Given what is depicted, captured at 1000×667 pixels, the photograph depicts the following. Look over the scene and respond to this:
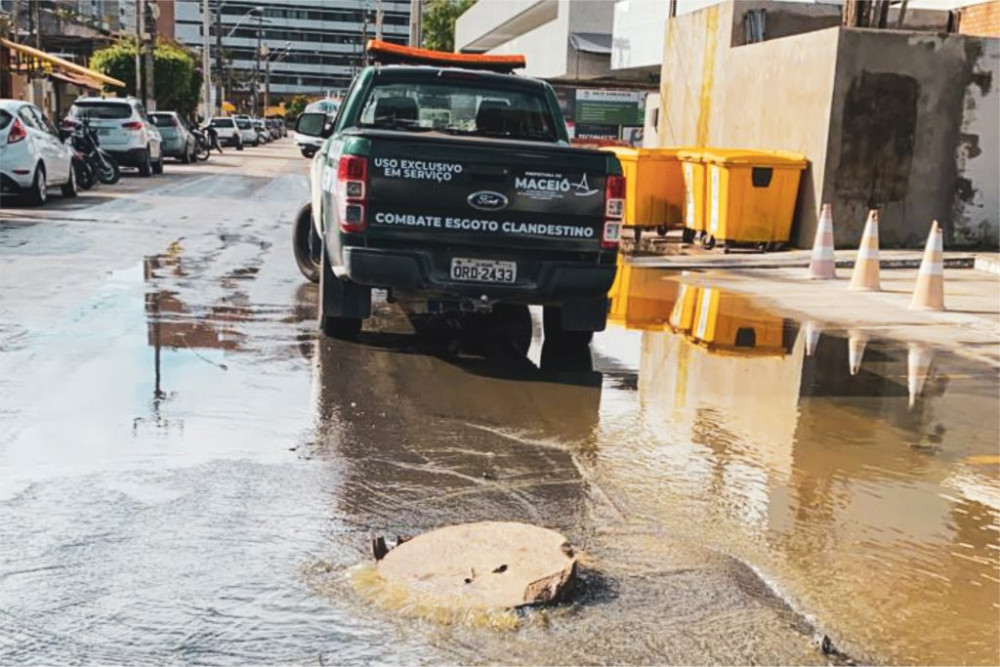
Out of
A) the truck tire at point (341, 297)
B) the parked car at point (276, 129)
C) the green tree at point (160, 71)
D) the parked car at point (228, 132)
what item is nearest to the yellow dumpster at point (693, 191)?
the truck tire at point (341, 297)

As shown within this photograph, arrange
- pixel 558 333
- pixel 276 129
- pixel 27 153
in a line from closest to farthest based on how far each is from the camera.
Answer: pixel 558 333 < pixel 27 153 < pixel 276 129

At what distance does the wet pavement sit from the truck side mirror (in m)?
1.70

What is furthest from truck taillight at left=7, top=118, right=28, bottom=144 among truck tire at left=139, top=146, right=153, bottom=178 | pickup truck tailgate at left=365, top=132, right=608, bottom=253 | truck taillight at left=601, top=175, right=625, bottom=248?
truck taillight at left=601, top=175, right=625, bottom=248

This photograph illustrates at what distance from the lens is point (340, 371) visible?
24.4 ft

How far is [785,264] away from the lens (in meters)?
14.5

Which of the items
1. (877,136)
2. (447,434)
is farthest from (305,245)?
(877,136)

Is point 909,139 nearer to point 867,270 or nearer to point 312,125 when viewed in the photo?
point 867,270

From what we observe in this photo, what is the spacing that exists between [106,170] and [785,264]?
15918 millimetres

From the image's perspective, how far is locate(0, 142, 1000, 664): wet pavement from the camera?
3691 mm

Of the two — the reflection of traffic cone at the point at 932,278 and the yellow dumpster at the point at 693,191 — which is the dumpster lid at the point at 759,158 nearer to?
the yellow dumpster at the point at 693,191

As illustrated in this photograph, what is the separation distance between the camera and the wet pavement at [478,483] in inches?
145

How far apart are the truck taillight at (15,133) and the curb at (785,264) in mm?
9972

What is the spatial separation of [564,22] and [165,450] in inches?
1522

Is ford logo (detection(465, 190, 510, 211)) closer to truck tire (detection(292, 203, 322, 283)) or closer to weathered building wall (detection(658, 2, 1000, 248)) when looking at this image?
truck tire (detection(292, 203, 322, 283))
